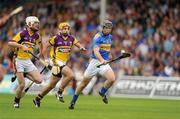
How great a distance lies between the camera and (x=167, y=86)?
29.9 m

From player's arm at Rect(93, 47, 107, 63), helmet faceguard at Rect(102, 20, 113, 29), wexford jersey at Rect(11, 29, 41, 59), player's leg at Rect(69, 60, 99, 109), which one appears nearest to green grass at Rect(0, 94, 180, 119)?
player's leg at Rect(69, 60, 99, 109)

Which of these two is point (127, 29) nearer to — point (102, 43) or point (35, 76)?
point (102, 43)

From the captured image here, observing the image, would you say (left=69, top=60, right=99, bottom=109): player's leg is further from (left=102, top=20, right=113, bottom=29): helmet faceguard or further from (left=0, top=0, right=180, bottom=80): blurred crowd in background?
(left=0, top=0, right=180, bottom=80): blurred crowd in background

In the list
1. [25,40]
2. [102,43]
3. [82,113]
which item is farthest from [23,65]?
[82,113]

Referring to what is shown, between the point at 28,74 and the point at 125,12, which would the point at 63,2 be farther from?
the point at 28,74

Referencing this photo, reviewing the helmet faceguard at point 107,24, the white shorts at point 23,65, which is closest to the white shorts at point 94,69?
the helmet faceguard at point 107,24

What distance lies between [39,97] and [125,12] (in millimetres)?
15208

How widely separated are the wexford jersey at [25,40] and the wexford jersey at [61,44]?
652 mm

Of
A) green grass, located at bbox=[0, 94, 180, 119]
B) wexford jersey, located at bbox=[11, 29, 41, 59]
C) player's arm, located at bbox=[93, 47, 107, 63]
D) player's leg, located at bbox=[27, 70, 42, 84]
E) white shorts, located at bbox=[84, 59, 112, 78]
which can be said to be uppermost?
wexford jersey, located at bbox=[11, 29, 41, 59]

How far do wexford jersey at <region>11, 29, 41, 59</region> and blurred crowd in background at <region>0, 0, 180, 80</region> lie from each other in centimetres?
1148

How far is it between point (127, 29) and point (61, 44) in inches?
538

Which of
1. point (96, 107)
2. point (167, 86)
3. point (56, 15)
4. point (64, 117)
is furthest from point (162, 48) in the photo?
point (64, 117)

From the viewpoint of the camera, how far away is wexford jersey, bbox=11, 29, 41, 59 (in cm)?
2028

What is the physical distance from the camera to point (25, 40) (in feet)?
66.8
